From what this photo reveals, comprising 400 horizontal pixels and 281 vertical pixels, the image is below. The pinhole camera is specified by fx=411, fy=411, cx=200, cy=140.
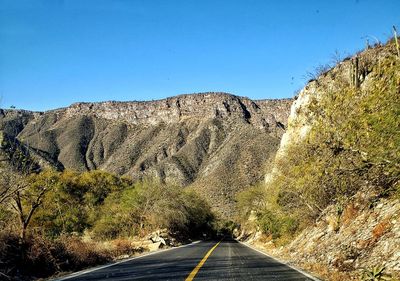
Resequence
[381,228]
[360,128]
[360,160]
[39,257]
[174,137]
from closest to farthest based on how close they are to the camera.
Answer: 1. [360,128]
2. [360,160]
3. [381,228]
4. [39,257]
5. [174,137]

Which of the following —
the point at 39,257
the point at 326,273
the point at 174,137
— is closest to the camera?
the point at 326,273

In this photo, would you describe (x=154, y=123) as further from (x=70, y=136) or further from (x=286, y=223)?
(x=286, y=223)

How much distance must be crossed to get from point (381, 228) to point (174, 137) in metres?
122

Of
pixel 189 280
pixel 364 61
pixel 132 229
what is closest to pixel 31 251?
pixel 189 280

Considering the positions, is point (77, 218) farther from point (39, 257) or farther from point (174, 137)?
point (174, 137)

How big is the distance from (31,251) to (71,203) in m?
45.8

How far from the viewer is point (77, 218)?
47.2m

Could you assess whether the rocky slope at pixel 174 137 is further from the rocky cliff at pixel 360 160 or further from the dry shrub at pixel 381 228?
the dry shrub at pixel 381 228

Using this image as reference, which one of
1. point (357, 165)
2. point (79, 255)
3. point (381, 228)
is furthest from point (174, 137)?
point (381, 228)

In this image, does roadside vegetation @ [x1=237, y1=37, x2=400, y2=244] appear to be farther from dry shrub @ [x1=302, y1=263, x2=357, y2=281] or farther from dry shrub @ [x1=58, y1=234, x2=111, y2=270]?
dry shrub @ [x1=58, y1=234, x2=111, y2=270]

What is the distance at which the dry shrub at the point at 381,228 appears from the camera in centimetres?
1136

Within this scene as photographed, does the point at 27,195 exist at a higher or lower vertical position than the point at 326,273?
higher

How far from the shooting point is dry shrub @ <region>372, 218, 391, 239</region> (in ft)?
37.3

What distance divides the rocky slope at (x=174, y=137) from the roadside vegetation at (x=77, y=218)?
21.2 meters
